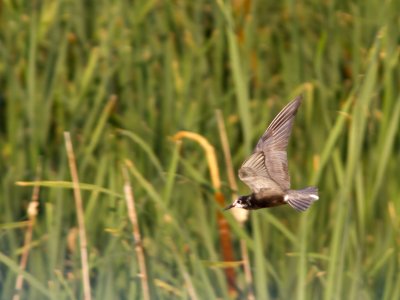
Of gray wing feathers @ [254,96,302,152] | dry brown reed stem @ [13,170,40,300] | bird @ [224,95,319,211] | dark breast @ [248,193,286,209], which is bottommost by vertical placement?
dry brown reed stem @ [13,170,40,300]

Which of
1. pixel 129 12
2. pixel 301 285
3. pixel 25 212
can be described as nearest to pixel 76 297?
pixel 25 212

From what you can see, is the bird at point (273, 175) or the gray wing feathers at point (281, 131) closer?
the bird at point (273, 175)

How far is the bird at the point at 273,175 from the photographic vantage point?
1604 mm

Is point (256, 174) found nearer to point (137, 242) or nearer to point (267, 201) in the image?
point (267, 201)

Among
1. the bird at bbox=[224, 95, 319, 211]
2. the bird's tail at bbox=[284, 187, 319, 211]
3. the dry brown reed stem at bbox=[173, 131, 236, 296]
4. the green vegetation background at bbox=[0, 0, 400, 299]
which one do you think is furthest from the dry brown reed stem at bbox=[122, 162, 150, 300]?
the bird's tail at bbox=[284, 187, 319, 211]

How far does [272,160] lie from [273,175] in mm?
45

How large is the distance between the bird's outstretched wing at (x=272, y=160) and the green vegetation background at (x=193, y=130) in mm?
400

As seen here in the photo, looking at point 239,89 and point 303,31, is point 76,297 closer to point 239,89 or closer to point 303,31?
point 239,89

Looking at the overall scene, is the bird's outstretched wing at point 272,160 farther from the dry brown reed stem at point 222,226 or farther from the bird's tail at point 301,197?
the dry brown reed stem at point 222,226

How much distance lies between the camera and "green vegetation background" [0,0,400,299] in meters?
2.24

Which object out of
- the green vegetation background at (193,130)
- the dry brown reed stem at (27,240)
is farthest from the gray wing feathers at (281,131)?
the dry brown reed stem at (27,240)

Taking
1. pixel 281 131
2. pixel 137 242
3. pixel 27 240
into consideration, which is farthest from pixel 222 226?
pixel 281 131

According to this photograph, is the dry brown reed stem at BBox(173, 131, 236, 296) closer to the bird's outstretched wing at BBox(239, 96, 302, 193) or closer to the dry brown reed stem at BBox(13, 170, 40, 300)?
the dry brown reed stem at BBox(13, 170, 40, 300)

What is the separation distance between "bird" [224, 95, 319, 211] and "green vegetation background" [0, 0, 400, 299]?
1.33ft
